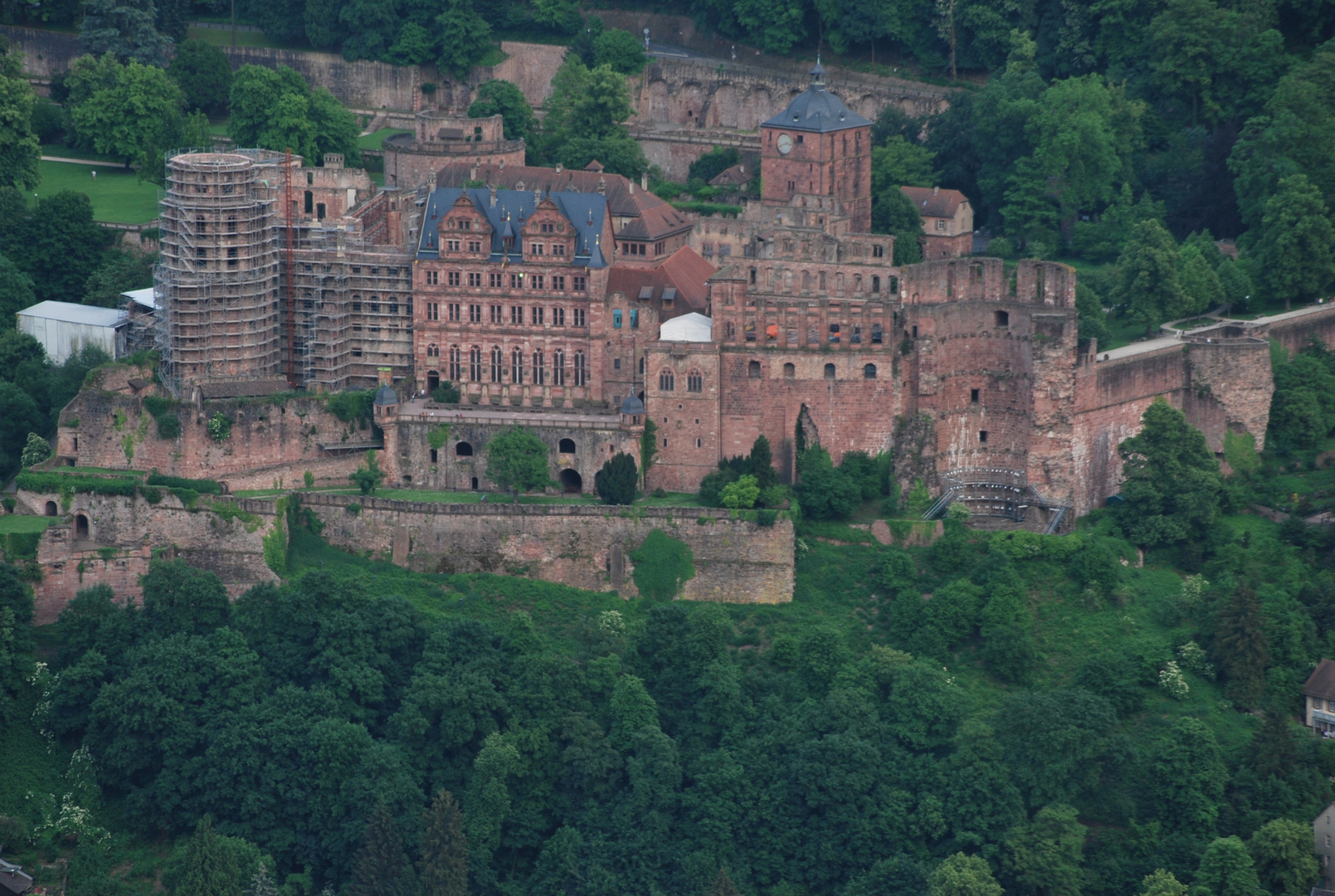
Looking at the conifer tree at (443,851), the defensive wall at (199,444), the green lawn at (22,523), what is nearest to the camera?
the conifer tree at (443,851)

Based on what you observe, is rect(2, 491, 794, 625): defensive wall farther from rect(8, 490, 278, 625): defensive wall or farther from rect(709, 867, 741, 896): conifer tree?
rect(709, 867, 741, 896): conifer tree

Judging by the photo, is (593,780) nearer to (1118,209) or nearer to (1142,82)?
(1118,209)

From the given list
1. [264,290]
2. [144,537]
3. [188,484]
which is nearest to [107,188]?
[264,290]

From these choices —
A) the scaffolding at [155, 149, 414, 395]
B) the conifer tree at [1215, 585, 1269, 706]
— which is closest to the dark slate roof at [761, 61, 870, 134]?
the scaffolding at [155, 149, 414, 395]

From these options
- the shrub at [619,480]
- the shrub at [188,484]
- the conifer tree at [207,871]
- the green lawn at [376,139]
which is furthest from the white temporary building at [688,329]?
the green lawn at [376,139]

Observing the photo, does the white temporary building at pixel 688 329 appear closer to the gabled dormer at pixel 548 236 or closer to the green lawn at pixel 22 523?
the gabled dormer at pixel 548 236

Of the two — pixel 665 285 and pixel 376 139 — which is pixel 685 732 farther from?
pixel 376 139

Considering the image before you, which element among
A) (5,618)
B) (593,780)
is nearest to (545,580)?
(593,780)
